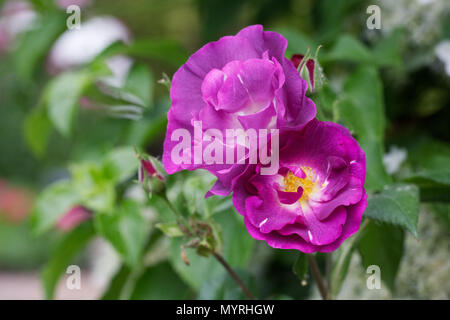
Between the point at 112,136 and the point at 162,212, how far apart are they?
281 millimetres

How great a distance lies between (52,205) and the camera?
48 centimetres

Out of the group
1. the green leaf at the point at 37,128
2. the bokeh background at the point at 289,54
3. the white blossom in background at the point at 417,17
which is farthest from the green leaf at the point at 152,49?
the white blossom in background at the point at 417,17

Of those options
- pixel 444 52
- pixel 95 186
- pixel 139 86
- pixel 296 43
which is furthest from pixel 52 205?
pixel 444 52

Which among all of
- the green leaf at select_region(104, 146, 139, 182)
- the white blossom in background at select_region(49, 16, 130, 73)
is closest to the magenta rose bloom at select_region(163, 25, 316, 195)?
the green leaf at select_region(104, 146, 139, 182)

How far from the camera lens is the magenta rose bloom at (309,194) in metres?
0.24

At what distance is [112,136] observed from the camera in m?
0.58

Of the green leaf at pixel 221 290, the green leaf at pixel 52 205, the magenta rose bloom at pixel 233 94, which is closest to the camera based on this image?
the magenta rose bloom at pixel 233 94

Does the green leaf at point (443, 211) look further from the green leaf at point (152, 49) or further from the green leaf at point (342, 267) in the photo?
the green leaf at point (152, 49)

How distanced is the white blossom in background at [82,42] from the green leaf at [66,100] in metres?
0.22

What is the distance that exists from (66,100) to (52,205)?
11 centimetres

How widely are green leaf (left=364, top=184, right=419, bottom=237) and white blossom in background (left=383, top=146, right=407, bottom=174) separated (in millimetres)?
164

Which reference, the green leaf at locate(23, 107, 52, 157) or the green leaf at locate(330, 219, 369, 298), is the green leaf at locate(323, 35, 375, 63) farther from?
the green leaf at locate(23, 107, 52, 157)

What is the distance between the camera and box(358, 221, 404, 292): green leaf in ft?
1.13
